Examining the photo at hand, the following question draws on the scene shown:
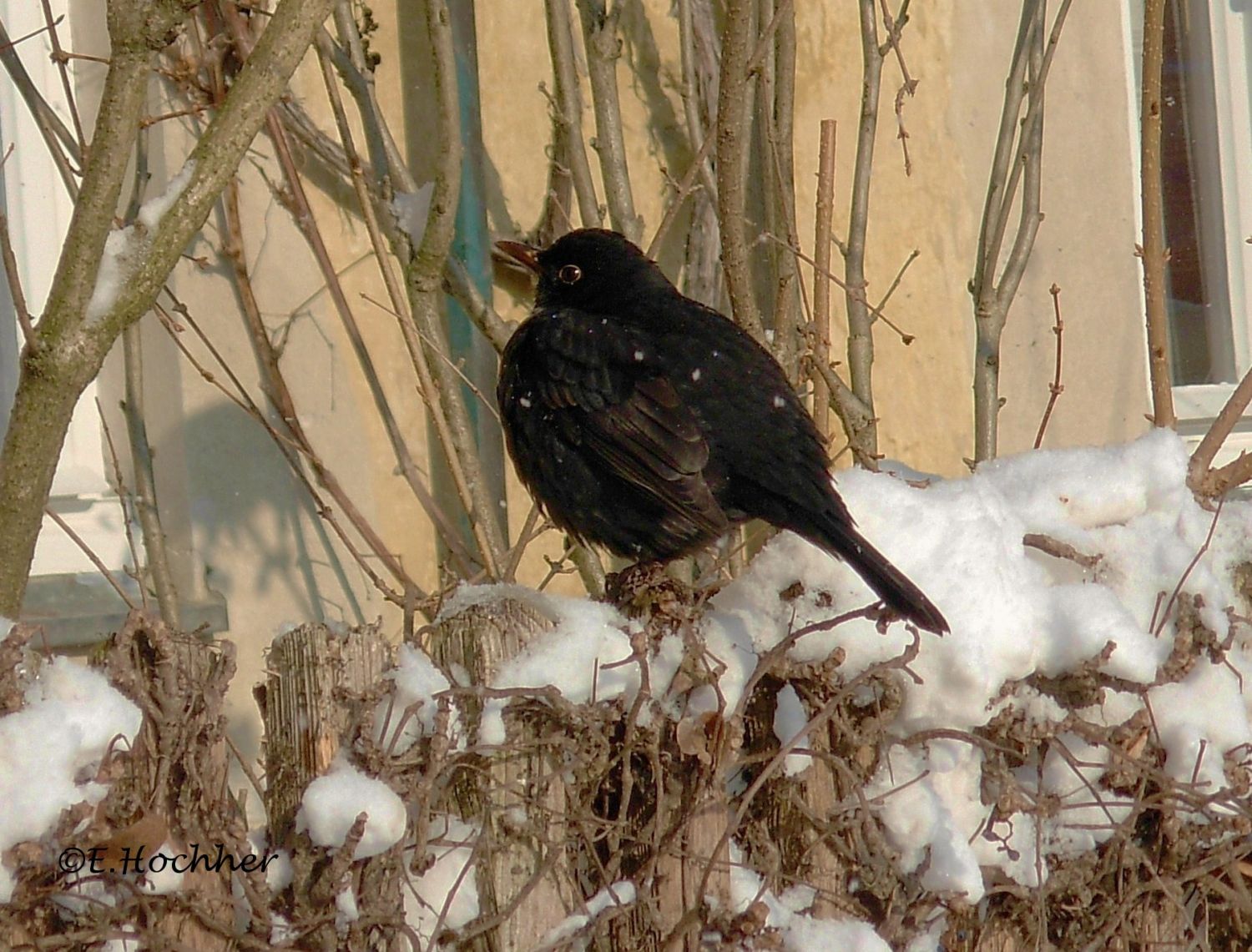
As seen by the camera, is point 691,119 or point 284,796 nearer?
point 284,796

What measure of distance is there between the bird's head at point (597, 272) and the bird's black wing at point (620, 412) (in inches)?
14.4

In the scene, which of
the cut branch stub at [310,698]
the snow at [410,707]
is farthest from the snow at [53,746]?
the snow at [410,707]

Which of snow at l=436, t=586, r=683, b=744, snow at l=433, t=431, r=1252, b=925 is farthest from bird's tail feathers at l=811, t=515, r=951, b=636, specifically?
snow at l=436, t=586, r=683, b=744

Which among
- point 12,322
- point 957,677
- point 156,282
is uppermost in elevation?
point 12,322

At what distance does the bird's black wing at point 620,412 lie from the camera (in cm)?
346

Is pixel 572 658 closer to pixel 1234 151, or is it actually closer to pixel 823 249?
pixel 823 249

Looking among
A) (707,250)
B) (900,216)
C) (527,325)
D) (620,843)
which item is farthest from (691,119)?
(620,843)

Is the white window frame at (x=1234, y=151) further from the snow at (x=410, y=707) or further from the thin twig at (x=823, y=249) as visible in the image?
the snow at (x=410, y=707)

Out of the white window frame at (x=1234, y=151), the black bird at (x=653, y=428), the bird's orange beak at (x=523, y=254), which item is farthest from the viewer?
the white window frame at (x=1234, y=151)

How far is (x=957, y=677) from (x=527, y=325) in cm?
187

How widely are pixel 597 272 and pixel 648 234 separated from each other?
0.98m

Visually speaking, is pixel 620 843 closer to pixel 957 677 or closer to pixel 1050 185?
pixel 957 677

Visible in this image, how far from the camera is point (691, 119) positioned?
4.82m

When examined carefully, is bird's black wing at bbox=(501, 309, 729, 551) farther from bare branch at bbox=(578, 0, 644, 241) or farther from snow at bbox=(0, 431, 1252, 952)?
bare branch at bbox=(578, 0, 644, 241)
